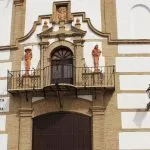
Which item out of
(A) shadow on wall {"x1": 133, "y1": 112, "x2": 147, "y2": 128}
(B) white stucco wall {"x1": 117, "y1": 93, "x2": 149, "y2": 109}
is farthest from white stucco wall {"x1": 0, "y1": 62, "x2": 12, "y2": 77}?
(A) shadow on wall {"x1": 133, "y1": 112, "x2": 147, "y2": 128}

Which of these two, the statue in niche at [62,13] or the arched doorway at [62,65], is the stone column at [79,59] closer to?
the arched doorway at [62,65]

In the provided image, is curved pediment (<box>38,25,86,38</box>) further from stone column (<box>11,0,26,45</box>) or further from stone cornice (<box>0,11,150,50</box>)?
stone column (<box>11,0,26,45</box>)

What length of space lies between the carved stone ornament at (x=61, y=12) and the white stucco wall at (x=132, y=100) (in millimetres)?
4518

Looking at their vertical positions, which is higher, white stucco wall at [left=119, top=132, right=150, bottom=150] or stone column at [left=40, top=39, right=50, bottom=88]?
stone column at [left=40, top=39, right=50, bottom=88]

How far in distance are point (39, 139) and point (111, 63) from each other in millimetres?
4738

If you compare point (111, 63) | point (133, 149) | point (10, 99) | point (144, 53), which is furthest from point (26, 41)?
point (133, 149)

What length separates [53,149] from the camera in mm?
Result: 20016

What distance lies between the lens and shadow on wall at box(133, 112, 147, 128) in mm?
19903

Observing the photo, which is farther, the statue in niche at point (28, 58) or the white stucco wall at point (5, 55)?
the white stucco wall at point (5, 55)

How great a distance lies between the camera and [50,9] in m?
22.3

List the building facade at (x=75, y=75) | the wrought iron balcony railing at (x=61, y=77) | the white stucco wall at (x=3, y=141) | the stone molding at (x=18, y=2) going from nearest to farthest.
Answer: the building facade at (x=75, y=75) < the white stucco wall at (x=3, y=141) < the wrought iron balcony railing at (x=61, y=77) < the stone molding at (x=18, y=2)

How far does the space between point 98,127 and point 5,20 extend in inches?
284

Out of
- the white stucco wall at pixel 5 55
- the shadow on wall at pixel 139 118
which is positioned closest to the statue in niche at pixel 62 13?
the white stucco wall at pixel 5 55

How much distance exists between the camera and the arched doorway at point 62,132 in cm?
1997
